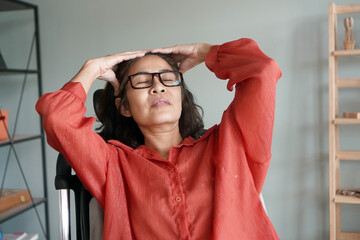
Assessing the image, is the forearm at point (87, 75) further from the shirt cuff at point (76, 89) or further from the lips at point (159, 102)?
the lips at point (159, 102)

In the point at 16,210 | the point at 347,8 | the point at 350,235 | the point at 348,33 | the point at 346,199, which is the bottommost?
the point at 350,235

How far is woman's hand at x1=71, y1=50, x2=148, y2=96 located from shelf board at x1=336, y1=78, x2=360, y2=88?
1493mm

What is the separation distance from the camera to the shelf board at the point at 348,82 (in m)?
2.31

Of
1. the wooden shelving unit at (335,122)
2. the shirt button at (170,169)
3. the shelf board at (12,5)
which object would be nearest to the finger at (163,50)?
the shirt button at (170,169)

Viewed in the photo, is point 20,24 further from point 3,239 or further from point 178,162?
point 178,162

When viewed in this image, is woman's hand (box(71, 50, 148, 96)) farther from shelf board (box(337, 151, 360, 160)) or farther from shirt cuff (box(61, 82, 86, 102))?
shelf board (box(337, 151, 360, 160))

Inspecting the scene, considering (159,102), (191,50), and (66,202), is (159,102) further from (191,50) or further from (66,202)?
(66,202)

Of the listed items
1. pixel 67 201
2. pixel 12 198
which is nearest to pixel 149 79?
pixel 67 201

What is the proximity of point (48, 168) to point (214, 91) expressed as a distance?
1485 millimetres

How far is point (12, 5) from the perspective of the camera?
2771mm

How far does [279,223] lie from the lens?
8.70 ft

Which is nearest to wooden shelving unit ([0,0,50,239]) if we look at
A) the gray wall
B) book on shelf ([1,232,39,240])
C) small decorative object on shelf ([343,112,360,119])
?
book on shelf ([1,232,39,240])

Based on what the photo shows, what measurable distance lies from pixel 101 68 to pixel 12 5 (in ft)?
6.13

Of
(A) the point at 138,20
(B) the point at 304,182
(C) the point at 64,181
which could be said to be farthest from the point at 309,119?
(C) the point at 64,181
